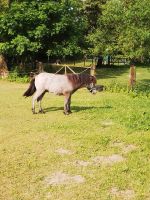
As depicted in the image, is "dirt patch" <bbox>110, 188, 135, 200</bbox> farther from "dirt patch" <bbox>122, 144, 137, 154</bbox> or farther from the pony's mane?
the pony's mane

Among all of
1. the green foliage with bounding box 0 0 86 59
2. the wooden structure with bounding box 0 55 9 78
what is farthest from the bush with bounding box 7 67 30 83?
the green foliage with bounding box 0 0 86 59

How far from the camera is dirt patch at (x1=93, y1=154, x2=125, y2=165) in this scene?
9.99 meters

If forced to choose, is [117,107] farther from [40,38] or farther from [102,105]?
[40,38]

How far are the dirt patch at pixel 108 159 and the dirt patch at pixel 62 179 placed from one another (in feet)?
3.71

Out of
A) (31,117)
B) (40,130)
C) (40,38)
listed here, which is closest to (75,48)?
(40,38)

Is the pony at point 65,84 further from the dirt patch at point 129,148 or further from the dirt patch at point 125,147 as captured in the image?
the dirt patch at point 129,148

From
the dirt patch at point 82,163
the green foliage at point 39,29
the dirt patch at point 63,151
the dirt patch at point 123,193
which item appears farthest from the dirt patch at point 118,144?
the green foliage at point 39,29

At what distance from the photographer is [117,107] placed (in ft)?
57.7

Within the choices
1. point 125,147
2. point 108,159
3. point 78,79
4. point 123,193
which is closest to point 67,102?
point 78,79

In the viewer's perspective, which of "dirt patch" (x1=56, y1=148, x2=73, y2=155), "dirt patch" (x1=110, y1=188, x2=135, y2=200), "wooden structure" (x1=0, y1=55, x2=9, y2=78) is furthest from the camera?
"wooden structure" (x1=0, y1=55, x2=9, y2=78)

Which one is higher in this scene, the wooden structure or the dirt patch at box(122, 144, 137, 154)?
the wooden structure

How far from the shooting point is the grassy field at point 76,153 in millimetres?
8289

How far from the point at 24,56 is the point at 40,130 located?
19.4m

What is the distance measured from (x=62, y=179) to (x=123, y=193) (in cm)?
153
